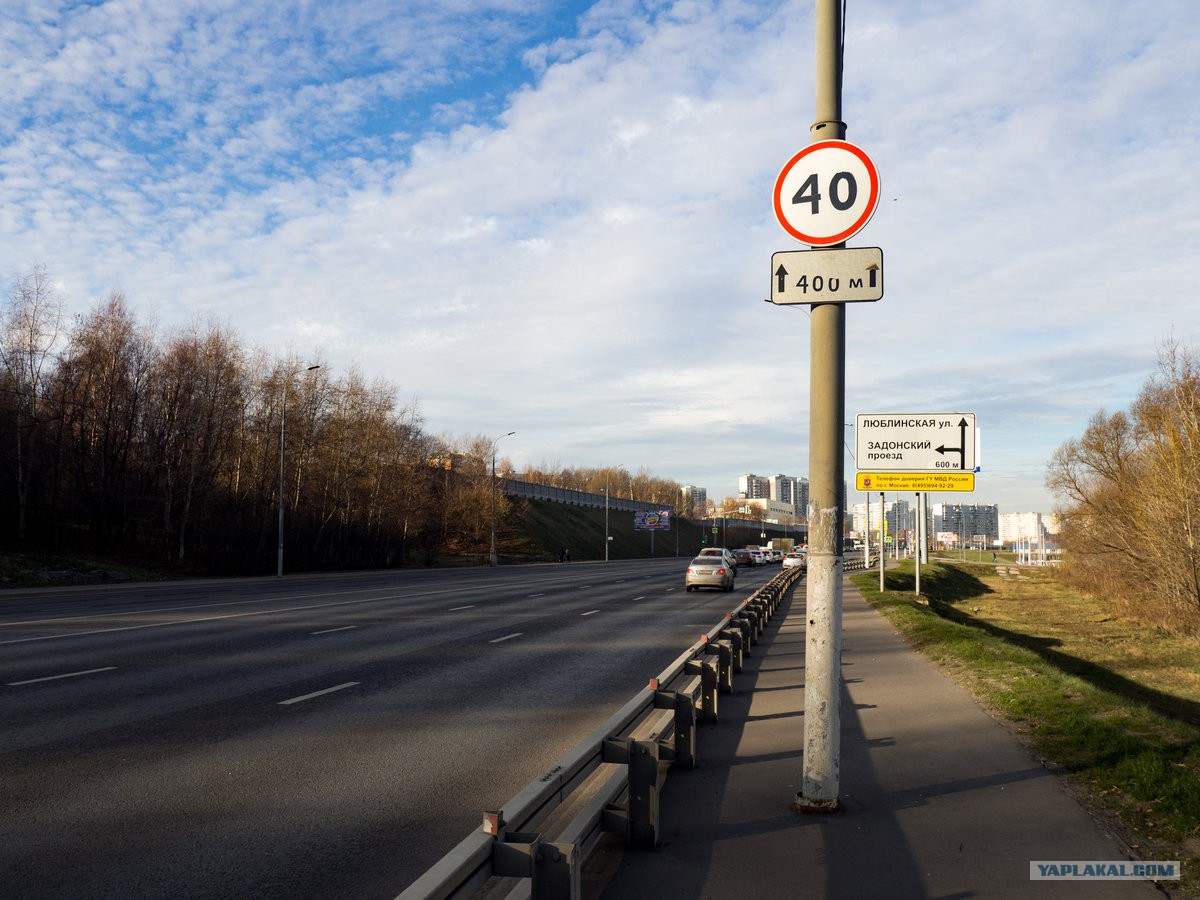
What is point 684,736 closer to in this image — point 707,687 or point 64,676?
point 707,687

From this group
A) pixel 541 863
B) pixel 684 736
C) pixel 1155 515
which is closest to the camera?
pixel 541 863

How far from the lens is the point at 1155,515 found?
27438 millimetres

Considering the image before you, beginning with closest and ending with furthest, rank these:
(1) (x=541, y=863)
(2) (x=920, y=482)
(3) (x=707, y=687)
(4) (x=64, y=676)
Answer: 1. (1) (x=541, y=863)
2. (3) (x=707, y=687)
3. (4) (x=64, y=676)
4. (2) (x=920, y=482)

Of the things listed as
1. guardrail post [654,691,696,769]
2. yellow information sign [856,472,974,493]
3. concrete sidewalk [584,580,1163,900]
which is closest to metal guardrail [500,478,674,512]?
yellow information sign [856,472,974,493]

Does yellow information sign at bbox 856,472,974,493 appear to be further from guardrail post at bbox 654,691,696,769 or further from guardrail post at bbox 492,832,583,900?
guardrail post at bbox 492,832,583,900

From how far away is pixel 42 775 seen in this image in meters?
6.71

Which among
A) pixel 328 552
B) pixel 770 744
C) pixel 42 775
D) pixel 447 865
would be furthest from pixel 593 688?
pixel 328 552

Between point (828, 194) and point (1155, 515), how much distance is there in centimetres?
2683

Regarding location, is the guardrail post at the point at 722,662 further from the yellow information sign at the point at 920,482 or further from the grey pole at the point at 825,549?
the yellow information sign at the point at 920,482

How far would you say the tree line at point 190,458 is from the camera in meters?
41.9

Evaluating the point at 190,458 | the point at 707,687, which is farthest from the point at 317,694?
the point at 190,458

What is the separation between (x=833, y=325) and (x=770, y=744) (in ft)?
12.9

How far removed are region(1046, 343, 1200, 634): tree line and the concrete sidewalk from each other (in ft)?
71.1

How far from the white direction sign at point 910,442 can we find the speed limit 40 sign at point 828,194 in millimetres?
8410
